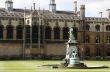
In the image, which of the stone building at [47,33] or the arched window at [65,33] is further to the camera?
the arched window at [65,33]

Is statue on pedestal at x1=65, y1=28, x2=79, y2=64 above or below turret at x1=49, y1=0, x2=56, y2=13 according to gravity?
below

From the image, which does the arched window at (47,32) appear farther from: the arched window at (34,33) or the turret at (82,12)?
the turret at (82,12)

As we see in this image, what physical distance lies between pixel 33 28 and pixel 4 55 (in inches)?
312

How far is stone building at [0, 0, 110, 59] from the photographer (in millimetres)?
→ 82000

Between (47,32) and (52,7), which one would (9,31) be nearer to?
(47,32)

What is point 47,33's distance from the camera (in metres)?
85.2

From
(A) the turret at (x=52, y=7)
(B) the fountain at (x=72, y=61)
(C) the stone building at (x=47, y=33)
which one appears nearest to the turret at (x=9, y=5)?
(C) the stone building at (x=47, y=33)

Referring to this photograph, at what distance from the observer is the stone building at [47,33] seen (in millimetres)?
82000

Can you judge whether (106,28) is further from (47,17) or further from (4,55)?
(4,55)

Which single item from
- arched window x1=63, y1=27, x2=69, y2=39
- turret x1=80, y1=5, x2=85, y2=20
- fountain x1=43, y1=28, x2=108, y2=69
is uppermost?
turret x1=80, y1=5, x2=85, y2=20

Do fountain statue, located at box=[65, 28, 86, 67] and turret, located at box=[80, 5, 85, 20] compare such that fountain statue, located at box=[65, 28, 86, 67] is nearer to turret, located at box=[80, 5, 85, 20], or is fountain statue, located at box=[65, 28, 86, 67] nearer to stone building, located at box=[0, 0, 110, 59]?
stone building, located at box=[0, 0, 110, 59]

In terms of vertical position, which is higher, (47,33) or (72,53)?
(47,33)

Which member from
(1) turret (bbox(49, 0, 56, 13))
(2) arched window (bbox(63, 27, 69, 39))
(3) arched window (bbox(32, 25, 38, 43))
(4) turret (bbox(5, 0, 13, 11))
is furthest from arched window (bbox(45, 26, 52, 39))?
(4) turret (bbox(5, 0, 13, 11))

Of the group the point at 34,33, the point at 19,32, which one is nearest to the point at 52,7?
the point at 34,33
